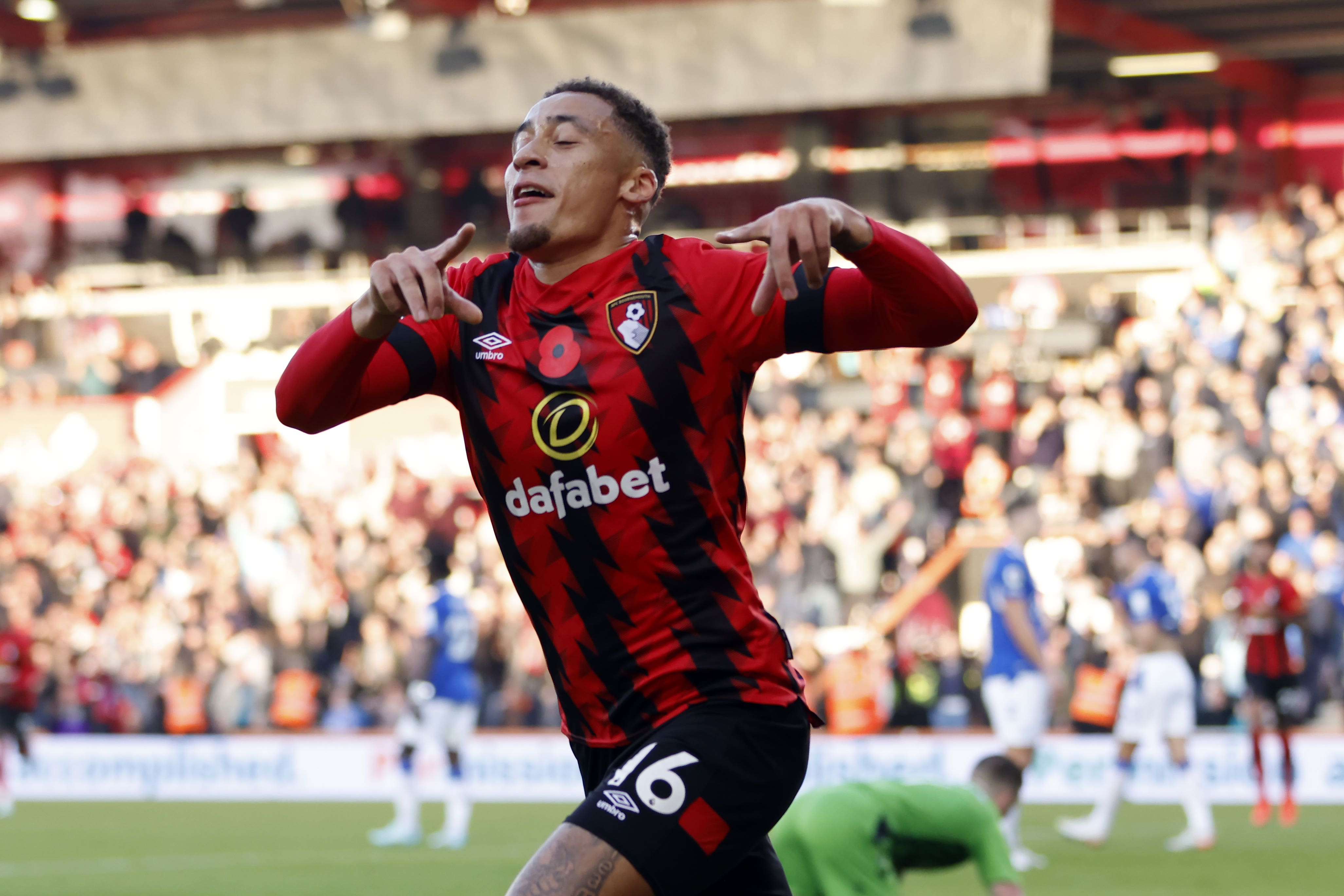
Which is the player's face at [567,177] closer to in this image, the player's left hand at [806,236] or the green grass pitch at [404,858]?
the player's left hand at [806,236]

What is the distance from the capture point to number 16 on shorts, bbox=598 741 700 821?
3346mm

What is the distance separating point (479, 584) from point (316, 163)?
48.7 feet

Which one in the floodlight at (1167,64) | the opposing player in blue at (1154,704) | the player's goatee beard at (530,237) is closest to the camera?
the player's goatee beard at (530,237)

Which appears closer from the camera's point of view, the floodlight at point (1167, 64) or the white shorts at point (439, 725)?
the white shorts at point (439, 725)

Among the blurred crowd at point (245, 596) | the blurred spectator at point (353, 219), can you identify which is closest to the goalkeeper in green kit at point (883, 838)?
the blurred crowd at point (245, 596)

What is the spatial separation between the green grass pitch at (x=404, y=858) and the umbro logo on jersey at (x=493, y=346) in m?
7.21

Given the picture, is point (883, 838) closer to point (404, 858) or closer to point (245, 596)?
point (404, 858)

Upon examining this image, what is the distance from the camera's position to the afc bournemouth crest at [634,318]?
358cm

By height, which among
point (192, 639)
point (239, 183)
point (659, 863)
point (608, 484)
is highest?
point (239, 183)

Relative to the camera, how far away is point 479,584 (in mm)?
20312

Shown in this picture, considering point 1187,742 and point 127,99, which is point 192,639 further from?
point 1187,742

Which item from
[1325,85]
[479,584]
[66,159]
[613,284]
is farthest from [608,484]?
[66,159]

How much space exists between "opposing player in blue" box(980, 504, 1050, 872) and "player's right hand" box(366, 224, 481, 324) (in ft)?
27.6

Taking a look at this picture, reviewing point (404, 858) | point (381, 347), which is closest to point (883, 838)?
point (381, 347)
